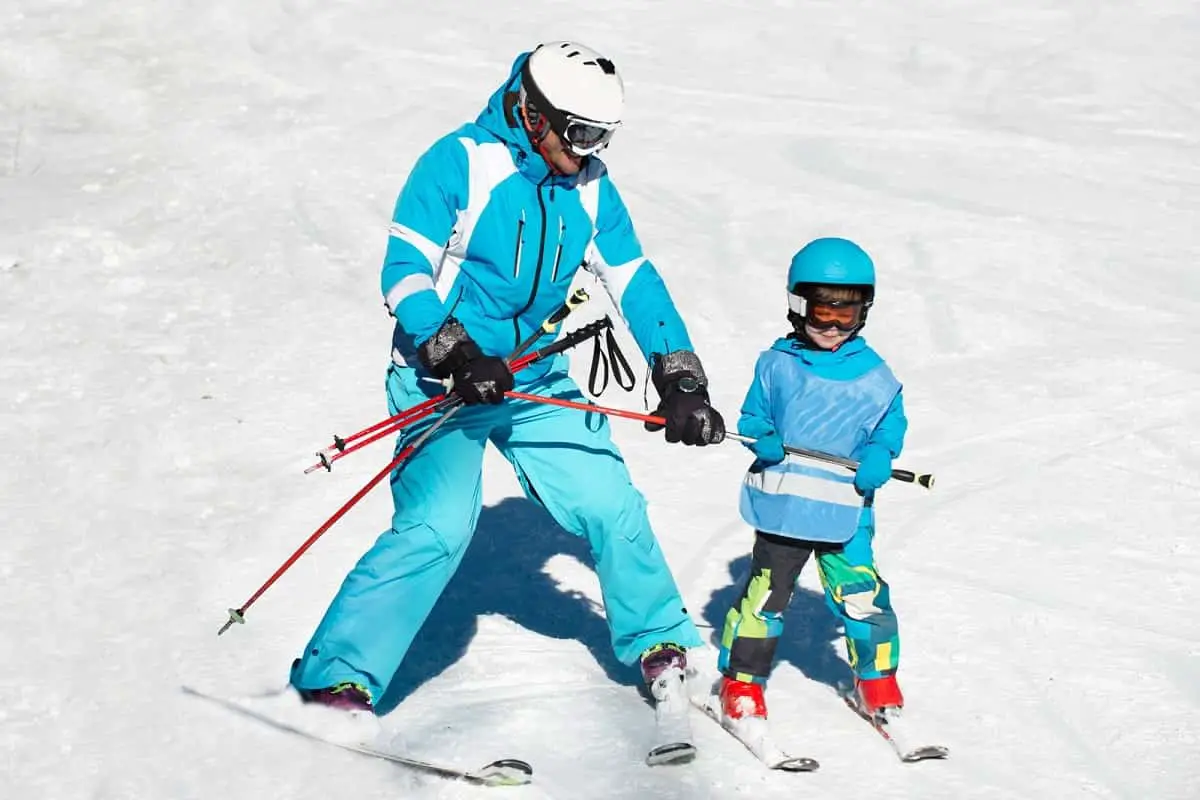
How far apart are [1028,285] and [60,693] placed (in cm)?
607

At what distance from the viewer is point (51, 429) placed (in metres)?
7.15

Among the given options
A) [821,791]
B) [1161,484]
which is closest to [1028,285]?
[1161,484]

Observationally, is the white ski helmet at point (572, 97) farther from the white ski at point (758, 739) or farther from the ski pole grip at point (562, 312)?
the white ski at point (758, 739)

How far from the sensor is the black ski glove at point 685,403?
16.1ft

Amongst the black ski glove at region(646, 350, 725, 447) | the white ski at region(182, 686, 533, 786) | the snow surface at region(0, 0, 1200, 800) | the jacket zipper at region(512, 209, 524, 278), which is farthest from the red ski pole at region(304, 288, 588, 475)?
the snow surface at region(0, 0, 1200, 800)

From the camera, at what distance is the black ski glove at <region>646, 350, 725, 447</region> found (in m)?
4.92

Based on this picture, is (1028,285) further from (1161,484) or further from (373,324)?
(373,324)

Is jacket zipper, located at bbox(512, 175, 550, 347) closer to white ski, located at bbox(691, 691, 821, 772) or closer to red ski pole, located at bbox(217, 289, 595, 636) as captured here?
red ski pole, located at bbox(217, 289, 595, 636)

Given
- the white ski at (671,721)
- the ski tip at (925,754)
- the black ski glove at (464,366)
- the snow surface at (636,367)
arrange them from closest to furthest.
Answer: the black ski glove at (464,366) < the white ski at (671,721) < the ski tip at (925,754) < the snow surface at (636,367)

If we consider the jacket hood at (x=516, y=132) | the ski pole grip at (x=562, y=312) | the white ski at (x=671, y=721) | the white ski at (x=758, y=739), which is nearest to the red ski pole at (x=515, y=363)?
the ski pole grip at (x=562, y=312)

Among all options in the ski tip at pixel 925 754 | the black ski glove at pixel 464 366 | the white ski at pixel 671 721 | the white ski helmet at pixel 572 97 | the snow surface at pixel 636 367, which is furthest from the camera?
the snow surface at pixel 636 367

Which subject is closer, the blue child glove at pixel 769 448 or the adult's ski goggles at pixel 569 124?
the adult's ski goggles at pixel 569 124

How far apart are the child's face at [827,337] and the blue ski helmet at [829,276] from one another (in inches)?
0.7

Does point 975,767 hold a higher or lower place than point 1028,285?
lower
